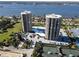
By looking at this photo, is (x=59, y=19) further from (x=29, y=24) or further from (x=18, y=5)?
(x=18, y=5)

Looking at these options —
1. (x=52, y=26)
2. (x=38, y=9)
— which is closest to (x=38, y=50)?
(x=52, y=26)

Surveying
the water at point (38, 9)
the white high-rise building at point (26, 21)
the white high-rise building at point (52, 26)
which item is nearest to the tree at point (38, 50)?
the white high-rise building at point (52, 26)

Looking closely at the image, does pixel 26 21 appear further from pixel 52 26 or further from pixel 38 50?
pixel 38 50

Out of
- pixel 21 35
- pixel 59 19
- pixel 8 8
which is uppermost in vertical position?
pixel 8 8

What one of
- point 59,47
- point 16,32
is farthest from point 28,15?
point 59,47

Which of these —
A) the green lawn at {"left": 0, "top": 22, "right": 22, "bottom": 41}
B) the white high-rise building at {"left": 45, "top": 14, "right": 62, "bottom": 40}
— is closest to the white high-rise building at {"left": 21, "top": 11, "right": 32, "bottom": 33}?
the green lawn at {"left": 0, "top": 22, "right": 22, "bottom": 41}

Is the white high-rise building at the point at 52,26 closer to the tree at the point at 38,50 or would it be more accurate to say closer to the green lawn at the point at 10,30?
the tree at the point at 38,50
